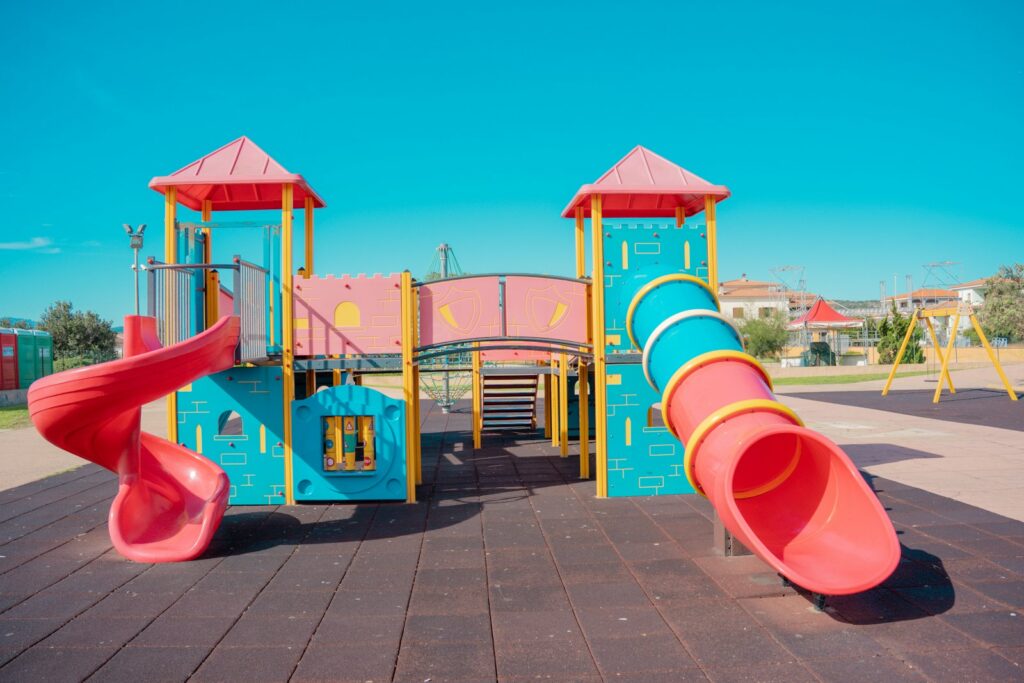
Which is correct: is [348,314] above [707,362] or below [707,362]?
above

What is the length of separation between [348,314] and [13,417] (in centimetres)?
1839

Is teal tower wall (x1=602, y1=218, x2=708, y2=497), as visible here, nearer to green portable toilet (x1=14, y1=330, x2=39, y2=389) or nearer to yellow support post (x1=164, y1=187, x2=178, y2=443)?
yellow support post (x1=164, y1=187, x2=178, y2=443)

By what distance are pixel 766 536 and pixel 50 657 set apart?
16.2 ft

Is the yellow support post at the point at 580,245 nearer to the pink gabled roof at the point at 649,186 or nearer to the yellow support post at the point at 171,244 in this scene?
the pink gabled roof at the point at 649,186

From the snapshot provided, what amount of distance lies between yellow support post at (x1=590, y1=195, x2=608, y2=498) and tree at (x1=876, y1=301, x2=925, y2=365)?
122 ft

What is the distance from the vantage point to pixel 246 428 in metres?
8.59

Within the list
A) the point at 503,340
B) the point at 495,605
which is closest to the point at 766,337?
the point at 503,340

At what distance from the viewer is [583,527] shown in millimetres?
7289

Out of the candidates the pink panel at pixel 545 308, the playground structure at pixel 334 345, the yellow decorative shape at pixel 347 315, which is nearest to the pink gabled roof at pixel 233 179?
the playground structure at pixel 334 345

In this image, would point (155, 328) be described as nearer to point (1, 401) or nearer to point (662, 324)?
point (662, 324)

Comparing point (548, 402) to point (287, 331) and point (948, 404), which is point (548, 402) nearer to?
point (287, 331)

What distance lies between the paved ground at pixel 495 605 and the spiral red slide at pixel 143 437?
0.35m

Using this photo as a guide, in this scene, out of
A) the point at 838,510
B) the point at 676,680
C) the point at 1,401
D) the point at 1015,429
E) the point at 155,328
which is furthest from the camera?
the point at 1,401

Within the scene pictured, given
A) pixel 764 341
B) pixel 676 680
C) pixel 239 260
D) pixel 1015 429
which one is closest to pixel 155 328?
pixel 239 260
